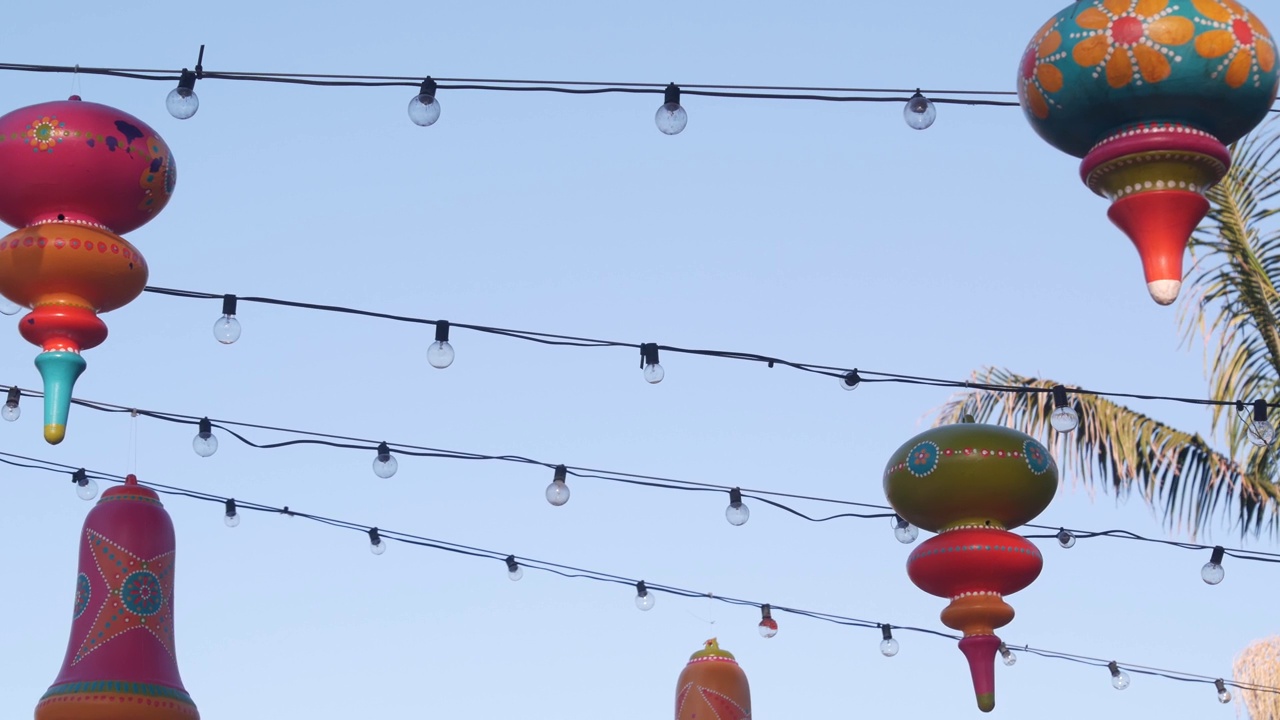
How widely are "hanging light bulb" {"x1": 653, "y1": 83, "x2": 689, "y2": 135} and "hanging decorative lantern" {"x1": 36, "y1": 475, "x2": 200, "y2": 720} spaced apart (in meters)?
3.04

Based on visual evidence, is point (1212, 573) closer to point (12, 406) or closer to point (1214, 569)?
point (1214, 569)

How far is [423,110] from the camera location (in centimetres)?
762

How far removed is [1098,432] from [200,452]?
276 inches

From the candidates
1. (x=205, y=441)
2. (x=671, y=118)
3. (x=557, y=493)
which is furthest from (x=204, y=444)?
(x=671, y=118)

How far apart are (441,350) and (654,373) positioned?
1076mm

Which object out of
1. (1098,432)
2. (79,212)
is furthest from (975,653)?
(1098,432)

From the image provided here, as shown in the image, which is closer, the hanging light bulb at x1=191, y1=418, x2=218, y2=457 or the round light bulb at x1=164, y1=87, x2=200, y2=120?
the round light bulb at x1=164, y1=87, x2=200, y2=120

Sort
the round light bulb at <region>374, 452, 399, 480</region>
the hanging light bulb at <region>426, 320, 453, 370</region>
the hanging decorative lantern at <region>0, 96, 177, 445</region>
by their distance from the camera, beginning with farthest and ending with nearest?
the round light bulb at <region>374, 452, 399, 480</region>, the hanging light bulb at <region>426, 320, 453, 370</region>, the hanging decorative lantern at <region>0, 96, 177, 445</region>

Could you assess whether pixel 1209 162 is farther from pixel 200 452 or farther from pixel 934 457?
pixel 200 452

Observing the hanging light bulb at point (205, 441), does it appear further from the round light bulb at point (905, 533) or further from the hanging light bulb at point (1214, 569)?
the hanging light bulb at point (1214, 569)

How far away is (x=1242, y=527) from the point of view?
521 inches

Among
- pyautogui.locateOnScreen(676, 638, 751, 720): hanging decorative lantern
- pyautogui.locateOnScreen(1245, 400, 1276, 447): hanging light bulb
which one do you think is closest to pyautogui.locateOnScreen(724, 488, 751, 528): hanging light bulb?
pyautogui.locateOnScreen(676, 638, 751, 720): hanging decorative lantern

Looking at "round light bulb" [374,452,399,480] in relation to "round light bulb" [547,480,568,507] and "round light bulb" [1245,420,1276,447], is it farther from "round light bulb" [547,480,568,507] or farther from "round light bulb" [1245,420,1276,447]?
"round light bulb" [1245,420,1276,447]

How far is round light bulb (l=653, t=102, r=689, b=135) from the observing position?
7590 mm
